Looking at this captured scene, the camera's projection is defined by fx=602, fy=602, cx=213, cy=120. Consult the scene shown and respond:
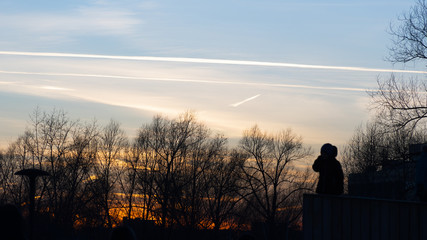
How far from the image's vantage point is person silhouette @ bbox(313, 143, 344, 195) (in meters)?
11.6

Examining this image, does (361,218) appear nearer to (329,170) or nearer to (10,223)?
(329,170)

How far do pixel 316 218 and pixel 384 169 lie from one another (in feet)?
115

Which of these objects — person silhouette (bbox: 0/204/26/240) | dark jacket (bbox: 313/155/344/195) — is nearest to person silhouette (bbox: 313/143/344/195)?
dark jacket (bbox: 313/155/344/195)

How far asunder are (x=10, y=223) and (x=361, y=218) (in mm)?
8096

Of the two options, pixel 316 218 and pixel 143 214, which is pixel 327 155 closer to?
pixel 316 218

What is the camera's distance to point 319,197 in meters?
14.0

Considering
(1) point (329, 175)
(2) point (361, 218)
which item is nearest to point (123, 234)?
(1) point (329, 175)

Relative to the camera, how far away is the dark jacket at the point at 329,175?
12.0m

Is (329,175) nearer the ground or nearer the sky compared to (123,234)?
nearer the sky

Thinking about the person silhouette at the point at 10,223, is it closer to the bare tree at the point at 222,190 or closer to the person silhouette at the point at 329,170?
the person silhouette at the point at 329,170

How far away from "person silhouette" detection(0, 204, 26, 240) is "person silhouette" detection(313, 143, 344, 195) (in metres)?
6.63

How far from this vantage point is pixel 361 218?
12.5m

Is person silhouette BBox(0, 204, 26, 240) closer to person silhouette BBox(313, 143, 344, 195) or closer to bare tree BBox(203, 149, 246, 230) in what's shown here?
person silhouette BBox(313, 143, 344, 195)

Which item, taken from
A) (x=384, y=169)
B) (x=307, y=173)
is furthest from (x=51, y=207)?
(x=384, y=169)
